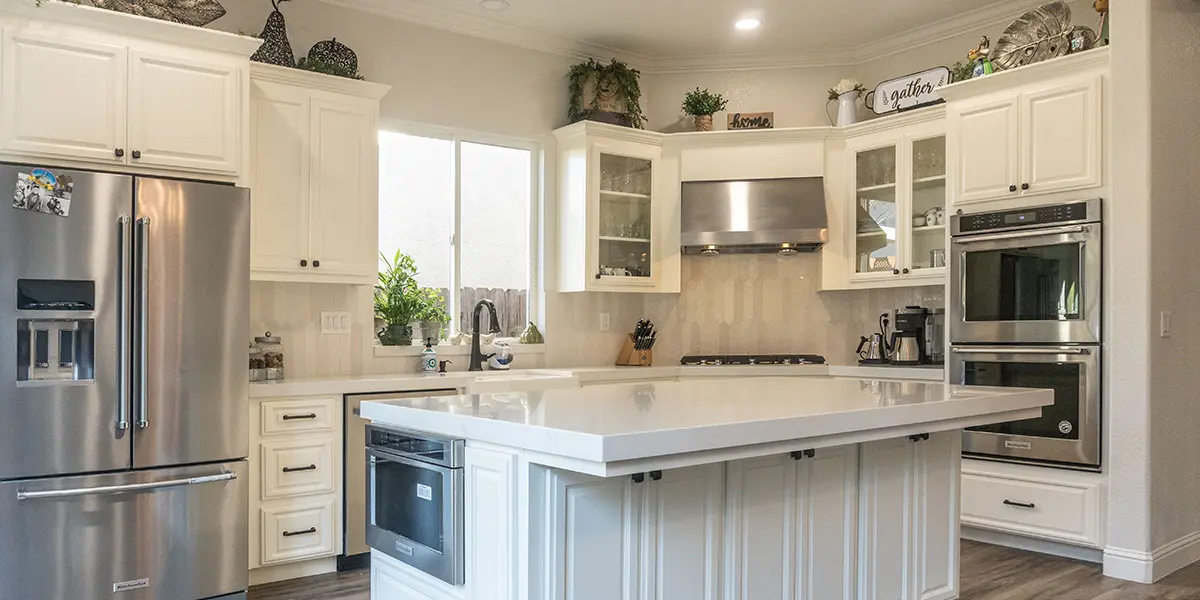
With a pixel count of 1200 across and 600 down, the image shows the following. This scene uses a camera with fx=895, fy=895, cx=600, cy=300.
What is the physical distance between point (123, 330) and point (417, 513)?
1.56 metres

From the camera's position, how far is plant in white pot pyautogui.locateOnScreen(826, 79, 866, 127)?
5.48m

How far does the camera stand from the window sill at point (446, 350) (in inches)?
187

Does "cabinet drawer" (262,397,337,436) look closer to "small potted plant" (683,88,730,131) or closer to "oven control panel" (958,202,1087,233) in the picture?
"small potted plant" (683,88,730,131)

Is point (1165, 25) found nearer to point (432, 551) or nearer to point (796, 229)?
point (796, 229)

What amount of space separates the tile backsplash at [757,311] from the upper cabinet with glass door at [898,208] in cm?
40

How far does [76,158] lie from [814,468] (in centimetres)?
287

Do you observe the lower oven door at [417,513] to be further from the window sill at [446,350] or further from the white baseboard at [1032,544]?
the white baseboard at [1032,544]

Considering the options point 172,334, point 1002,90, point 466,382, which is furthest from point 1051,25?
point 172,334

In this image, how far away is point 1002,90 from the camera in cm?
439

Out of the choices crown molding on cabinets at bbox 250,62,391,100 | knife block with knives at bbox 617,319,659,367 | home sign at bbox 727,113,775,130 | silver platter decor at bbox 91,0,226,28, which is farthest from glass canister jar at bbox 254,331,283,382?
home sign at bbox 727,113,775,130

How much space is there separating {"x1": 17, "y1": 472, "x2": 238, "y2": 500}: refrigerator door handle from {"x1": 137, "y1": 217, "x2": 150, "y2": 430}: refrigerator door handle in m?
0.22

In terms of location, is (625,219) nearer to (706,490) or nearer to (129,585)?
(706,490)

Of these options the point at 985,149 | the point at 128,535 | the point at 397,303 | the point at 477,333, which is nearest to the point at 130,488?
the point at 128,535

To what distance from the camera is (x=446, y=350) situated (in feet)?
16.2
